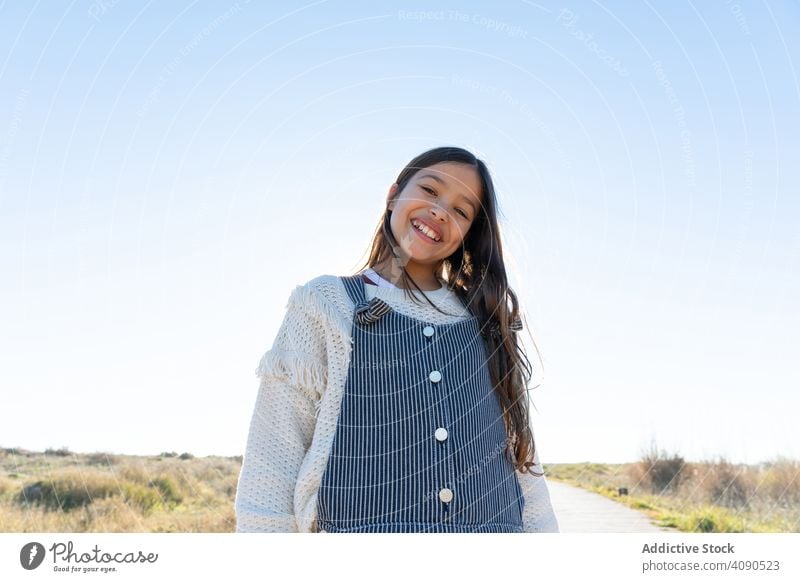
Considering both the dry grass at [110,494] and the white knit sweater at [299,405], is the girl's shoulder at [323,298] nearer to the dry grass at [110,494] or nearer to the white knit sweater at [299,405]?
the white knit sweater at [299,405]

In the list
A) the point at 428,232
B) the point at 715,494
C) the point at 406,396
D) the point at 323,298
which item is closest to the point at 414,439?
the point at 406,396

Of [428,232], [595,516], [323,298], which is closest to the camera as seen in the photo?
[323,298]

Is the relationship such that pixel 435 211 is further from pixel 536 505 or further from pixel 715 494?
pixel 715 494

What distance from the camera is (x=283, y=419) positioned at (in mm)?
Answer: 2199

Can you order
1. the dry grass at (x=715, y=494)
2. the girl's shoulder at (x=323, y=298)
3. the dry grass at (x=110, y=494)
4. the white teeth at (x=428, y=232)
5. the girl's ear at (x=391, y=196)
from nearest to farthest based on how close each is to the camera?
the girl's shoulder at (x=323, y=298)
the white teeth at (x=428, y=232)
the girl's ear at (x=391, y=196)
the dry grass at (x=110, y=494)
the dry grass at (x=715, y=494)

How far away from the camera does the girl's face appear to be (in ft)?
7.88

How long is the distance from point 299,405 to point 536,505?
0.73m

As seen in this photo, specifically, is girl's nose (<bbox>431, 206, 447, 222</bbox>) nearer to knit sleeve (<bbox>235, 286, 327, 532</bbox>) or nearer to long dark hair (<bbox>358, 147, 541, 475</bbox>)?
long dark hair (<bbox>358, 147, 541, 475</bbox>)

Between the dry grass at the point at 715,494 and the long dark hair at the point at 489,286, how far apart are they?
3.16 m

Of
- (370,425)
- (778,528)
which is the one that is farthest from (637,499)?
(370,425)

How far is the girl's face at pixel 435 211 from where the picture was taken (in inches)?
94.6

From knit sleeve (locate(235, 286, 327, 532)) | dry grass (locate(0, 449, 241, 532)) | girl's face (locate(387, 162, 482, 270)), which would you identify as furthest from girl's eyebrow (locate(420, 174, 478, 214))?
dry grass (locate(0, 449, 241, 532))


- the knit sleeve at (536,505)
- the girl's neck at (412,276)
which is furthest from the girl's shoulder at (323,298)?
the knit sleeve at (536,505)
